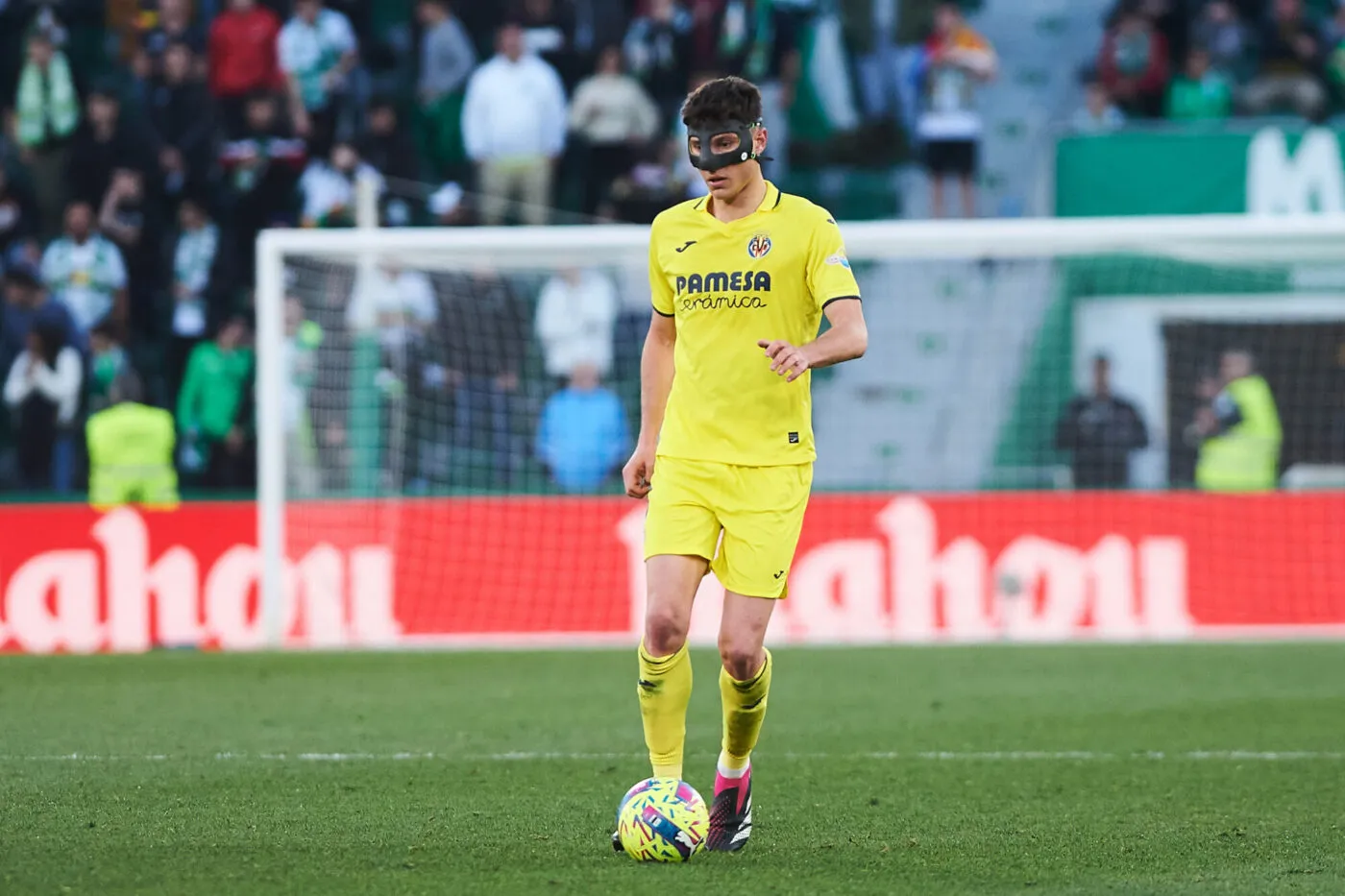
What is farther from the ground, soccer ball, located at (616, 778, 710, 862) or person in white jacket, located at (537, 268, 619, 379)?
person in white jacket, located at (537, 268, 619, 379)

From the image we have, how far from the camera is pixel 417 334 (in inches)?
631

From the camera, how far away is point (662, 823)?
5688mm

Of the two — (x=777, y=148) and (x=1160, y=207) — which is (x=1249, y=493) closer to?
(x=1160, y=207)

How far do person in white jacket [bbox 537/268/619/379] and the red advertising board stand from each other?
4.97 ft

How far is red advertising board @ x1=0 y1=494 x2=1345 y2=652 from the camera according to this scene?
14.2 meters

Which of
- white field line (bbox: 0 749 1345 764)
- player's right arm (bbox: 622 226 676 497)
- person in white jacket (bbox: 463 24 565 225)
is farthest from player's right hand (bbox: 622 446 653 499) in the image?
Answer: person in white jacket (bbox: 463 24 565 225)

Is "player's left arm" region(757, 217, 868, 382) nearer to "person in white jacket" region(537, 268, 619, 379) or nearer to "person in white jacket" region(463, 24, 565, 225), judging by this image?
"person in white jacket" region(537, 268, 619, 379)

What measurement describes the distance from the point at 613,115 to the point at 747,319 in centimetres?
1198

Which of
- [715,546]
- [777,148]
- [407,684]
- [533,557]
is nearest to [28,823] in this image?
[715,546]

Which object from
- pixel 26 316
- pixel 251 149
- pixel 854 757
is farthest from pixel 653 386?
pixel 251 149

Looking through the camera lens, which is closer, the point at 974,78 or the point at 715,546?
the point at 715,546

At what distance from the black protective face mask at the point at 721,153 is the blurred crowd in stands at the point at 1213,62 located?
12.4 meters

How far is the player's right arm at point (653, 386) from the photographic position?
625 centimetres

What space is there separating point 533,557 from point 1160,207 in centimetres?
652
